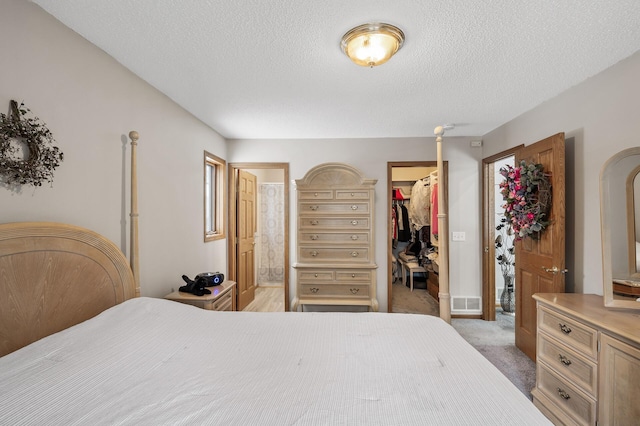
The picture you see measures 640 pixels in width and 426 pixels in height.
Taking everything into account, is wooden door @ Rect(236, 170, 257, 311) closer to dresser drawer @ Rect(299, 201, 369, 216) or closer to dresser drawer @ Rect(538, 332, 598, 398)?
dresser drawer @ Rect(299, 201, 369, 216)

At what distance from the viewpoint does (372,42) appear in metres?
1.61

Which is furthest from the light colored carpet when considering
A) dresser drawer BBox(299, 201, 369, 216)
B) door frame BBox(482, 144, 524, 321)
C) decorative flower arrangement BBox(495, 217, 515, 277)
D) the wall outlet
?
dresser drawer BBox(299, 201, 369, 216)

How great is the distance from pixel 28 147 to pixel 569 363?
3.24 meters

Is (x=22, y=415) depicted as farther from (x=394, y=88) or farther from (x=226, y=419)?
(x=394, y=88)

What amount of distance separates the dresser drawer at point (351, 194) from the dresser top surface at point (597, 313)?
1.91 m

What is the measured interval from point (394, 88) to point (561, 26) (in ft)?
3.44

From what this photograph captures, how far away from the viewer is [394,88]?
2.33 meters

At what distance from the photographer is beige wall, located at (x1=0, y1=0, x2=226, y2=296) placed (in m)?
1.35

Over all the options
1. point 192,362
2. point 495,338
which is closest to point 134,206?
point 192,362

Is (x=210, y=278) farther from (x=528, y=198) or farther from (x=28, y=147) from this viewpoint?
(x=528, y=198)

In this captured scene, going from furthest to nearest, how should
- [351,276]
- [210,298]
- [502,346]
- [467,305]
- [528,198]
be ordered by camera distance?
[467,305] → [351,276] → [502,346] → [528,198] → [210,298]

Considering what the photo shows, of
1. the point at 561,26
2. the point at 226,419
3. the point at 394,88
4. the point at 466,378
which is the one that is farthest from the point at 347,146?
the point at 226,419

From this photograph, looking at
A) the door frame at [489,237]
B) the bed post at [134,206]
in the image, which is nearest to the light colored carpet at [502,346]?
the door frame at [489,237]

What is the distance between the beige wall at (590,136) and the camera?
1883 millimetres
